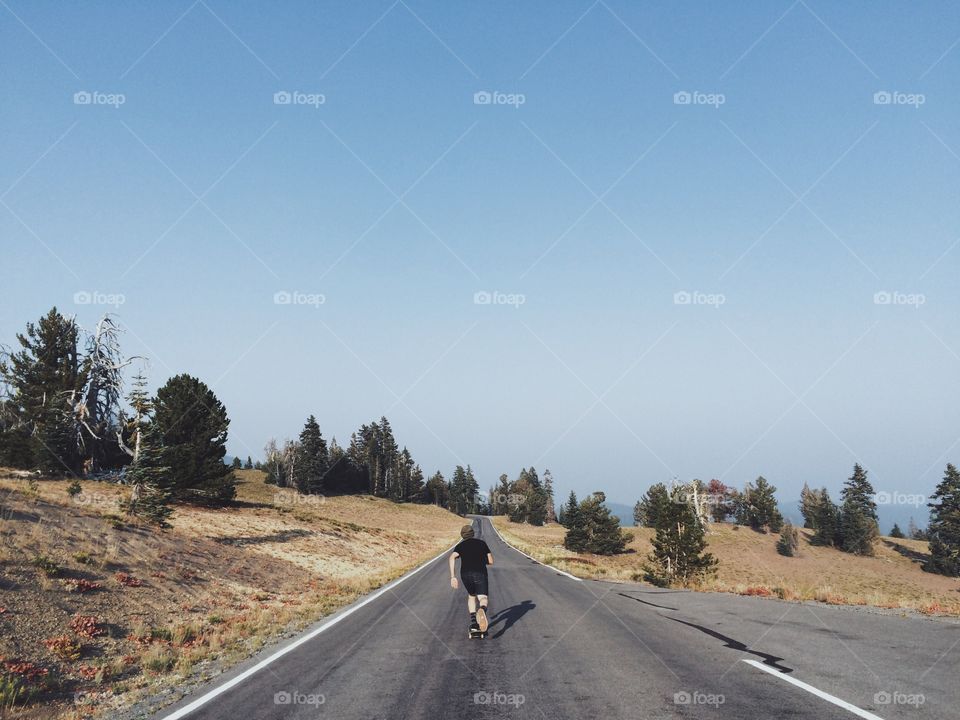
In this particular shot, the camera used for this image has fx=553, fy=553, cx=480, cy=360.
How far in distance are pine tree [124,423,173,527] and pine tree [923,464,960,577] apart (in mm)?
86966

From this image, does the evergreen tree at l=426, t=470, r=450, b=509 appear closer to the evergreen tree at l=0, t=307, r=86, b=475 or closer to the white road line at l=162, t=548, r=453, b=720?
the evergreen tree at l=0, t=307, r=86, b=475

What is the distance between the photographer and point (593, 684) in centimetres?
607

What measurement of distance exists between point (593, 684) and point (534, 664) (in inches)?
44.0

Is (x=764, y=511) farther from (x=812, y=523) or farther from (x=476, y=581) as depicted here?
(x=476, y=581)

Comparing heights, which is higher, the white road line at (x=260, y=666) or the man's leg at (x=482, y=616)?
the man's leg at (x=482, y=616)

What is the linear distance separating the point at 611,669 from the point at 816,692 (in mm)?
2157

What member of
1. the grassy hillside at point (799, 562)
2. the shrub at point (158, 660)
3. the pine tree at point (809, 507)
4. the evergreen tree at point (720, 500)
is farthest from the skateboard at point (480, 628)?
the evergreen tree at point (720, 500)

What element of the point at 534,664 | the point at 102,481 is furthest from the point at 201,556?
the point at 102,481

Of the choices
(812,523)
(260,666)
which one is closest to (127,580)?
(260,666)

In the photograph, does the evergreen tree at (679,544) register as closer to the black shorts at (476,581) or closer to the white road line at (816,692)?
the black shorts at (476,581)

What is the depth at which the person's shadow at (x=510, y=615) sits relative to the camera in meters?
9.86

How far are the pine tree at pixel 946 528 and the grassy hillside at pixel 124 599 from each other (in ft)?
259

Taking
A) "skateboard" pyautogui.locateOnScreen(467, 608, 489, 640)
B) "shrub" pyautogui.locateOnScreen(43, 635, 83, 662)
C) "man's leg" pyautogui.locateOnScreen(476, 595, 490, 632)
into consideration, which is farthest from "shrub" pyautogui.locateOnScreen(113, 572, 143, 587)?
"man's leg" pyautogui.locateOnScreen(476, 595, 490, 632)

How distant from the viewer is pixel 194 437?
40.4 m
